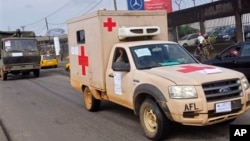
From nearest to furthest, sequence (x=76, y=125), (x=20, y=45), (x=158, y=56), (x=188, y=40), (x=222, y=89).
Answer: (x=222, y=89)
(x=158, y=56)
(x=76, y=125)
(x=20, y=45)
(x=188, y=40)

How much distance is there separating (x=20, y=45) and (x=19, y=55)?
2.27 feet

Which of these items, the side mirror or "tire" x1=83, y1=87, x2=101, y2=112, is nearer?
the side mirror

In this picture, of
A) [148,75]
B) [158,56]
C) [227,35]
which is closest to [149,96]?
[148,75]

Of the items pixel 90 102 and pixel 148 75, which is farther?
pixel 90 102

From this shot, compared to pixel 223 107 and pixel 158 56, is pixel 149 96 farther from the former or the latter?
pixel 223 107

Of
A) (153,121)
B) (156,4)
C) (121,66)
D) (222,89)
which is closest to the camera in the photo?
(222,89)

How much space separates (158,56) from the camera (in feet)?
24.8

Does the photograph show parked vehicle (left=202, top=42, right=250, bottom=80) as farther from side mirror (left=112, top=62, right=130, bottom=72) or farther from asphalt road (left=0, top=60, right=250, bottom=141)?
side mirror (left=112, top=62, right=130, bottom=72)

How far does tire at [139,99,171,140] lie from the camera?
250 inches

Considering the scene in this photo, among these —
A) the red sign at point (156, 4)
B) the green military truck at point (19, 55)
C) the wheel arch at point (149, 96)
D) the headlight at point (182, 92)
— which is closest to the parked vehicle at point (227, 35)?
the red sign at point (156, 4)

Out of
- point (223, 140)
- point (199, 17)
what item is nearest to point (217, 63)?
point (223, 140)

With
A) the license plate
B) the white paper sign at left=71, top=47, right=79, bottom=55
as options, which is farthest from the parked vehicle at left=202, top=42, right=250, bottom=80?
the license plate

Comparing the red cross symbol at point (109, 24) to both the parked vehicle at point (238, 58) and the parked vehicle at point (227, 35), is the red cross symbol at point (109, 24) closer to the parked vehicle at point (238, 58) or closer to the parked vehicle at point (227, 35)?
the parked vehicle at point (238, 58)

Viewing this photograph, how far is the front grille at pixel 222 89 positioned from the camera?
19.7ft
